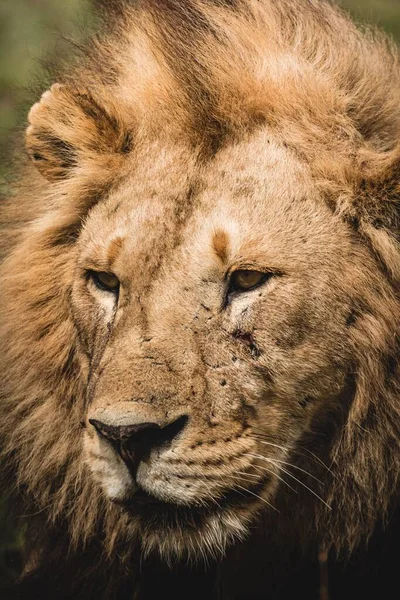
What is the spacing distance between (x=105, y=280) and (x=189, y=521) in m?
1.03

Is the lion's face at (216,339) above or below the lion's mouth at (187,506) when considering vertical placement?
above

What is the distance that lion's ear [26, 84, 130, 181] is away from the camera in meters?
4.39

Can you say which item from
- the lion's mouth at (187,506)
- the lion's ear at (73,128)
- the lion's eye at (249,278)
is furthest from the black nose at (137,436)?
the lion's ear at (73,128)

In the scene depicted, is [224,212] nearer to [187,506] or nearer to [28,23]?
[187,506]

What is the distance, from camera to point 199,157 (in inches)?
165

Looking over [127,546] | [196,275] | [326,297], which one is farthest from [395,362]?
[127,546]

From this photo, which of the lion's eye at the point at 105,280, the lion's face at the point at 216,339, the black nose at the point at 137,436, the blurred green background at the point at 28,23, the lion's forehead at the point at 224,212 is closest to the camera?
the black nose at the point at 137,436

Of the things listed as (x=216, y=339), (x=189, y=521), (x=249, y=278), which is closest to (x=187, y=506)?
(x=189, y=521)

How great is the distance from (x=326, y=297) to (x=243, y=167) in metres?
0.62

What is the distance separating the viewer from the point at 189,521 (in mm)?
3836

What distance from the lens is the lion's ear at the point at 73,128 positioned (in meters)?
4.39

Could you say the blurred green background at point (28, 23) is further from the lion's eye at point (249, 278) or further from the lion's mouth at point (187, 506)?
the lion's mouth at point (187, 506)

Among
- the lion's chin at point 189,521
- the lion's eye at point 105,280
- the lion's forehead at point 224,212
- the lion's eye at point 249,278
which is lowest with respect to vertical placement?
the lion's chin at point 189,521

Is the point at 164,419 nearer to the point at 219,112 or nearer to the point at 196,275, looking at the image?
the point at 196,275
